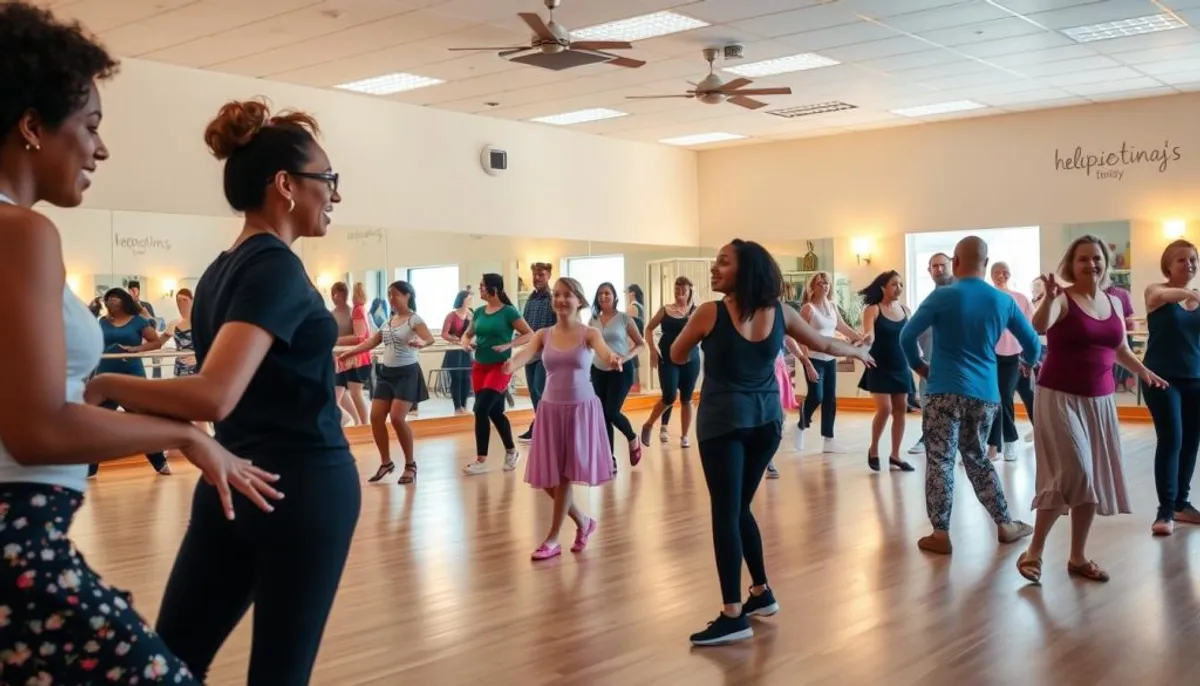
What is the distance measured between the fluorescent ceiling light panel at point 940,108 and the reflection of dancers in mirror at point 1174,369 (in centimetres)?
741

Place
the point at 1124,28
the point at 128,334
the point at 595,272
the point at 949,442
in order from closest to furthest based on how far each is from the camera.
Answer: the point at 949,442 → the point at 128,334 → the point at 1124,28 → the point at 595,272

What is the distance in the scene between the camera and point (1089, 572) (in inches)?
196

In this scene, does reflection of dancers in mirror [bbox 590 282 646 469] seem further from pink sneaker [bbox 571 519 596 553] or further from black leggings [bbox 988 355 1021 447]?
pink sneaker [bbox 571 519 596 553]

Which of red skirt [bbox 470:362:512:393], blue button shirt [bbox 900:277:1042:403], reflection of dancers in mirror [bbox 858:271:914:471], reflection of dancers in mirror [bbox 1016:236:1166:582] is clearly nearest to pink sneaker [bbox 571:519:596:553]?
blue button shirt [bbox 900:277:1042:403]

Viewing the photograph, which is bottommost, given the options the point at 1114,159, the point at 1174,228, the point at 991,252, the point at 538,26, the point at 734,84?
the point at 991,252

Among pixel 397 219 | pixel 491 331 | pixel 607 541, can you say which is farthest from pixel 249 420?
pixel 397 219

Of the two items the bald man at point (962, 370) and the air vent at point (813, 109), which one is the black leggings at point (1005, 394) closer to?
the bald man at point (962, 370)

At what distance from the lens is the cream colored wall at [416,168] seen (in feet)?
33.0

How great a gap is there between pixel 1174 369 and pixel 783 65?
227 inches

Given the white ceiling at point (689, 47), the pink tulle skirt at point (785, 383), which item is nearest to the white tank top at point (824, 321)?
the pink tulle skirt at point (785, 383)

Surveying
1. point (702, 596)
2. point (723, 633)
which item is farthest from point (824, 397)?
point (723, 633)

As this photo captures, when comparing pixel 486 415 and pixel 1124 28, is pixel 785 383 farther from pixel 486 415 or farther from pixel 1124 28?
pixel 1124 28

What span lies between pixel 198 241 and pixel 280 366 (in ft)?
30.1

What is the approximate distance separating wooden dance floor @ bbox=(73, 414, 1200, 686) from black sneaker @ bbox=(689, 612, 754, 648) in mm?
70
